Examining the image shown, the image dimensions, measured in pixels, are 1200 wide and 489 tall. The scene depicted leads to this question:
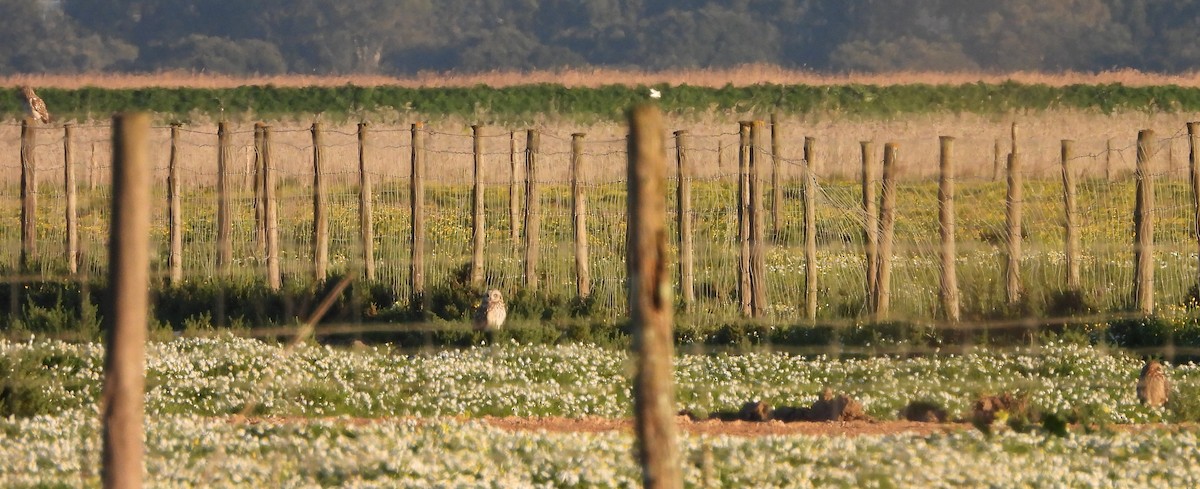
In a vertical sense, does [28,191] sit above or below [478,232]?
above

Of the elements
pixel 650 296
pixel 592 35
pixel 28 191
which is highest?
pixel 592 35

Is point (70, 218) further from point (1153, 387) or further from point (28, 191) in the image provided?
point (1153, 387)

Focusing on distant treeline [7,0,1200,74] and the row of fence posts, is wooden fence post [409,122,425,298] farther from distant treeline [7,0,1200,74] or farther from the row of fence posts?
distant treeline [7,0,1200,74]

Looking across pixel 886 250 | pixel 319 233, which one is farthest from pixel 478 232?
pixel 886 250

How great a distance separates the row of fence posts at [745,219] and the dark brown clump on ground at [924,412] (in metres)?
4.21

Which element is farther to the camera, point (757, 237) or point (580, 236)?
point (580, 236)

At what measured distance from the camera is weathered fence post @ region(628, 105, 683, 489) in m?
4.12

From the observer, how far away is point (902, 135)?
139 feet

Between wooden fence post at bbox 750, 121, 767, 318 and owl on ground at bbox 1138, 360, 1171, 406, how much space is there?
5481 mm

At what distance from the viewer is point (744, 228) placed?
56.7 feet

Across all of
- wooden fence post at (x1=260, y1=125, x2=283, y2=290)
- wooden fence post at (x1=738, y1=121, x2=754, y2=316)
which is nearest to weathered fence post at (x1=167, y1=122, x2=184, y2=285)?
wooden fence post at (x1=260, y1=125, x2=283, y2=290)

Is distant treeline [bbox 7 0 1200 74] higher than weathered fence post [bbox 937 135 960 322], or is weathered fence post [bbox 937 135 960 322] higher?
distant treeline [bbox 7 0 1200 74]

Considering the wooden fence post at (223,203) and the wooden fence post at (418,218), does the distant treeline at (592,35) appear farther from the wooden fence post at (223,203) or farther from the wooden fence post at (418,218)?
the wooden fence post at (418,218)

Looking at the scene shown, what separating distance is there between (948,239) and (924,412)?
478 centimetres
